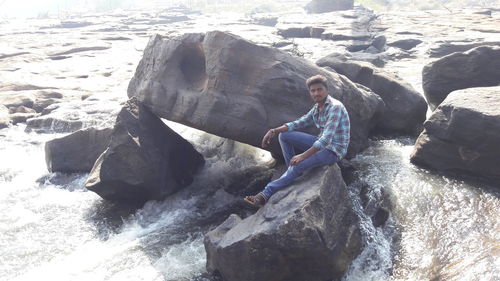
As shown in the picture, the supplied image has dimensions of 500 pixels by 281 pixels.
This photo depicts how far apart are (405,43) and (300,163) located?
82.0 ft

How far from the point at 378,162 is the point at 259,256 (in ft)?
17.8

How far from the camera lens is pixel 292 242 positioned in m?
6.69

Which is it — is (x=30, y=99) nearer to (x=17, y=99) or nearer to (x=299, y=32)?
(x=17, y=99)

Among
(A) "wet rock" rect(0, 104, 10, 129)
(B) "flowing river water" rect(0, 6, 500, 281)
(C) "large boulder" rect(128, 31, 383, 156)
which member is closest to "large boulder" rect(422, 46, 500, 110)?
(B) "flowing river water" rect(0, 6, 500, 281)

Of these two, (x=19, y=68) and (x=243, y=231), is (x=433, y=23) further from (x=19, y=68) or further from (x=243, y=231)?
(x=243, y=231)

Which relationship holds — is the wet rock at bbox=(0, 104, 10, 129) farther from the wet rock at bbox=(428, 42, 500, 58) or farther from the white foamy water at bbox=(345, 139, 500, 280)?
the wet rock at bbox=(428, 42, 500, 58)

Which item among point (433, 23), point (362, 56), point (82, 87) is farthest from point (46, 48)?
point (433, 23)

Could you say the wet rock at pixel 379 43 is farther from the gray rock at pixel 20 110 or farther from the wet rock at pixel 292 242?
the wet rock at pixel 292 242

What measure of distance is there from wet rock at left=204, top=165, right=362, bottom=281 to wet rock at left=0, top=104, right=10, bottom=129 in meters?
13.6

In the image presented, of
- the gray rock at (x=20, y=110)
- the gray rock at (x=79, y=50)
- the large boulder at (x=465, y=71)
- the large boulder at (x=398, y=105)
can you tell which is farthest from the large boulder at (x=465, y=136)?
the gray rock at (x=79, y=50)

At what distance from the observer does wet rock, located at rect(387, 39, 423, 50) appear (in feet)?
96.3

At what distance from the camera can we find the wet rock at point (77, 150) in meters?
13.1

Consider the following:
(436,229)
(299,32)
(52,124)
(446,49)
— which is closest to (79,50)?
(299,32)

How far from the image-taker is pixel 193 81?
11.4 metres
